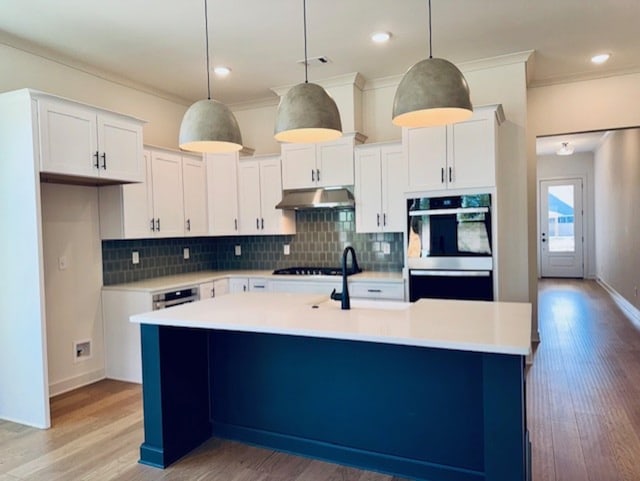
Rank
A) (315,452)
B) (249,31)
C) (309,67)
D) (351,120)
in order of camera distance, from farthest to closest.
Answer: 1. (351,120)
2. (309,67)
3. (249,31)
4. (315,452)

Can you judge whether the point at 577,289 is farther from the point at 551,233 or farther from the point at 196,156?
the point at 196,156

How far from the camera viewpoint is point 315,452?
2.73m

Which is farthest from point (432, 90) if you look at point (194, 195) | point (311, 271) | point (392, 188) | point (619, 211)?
Answer: point (619, 211)

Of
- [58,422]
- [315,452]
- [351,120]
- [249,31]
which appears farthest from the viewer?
[351,120]

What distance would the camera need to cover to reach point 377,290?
14.5 feet

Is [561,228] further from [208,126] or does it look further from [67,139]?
[67,139]

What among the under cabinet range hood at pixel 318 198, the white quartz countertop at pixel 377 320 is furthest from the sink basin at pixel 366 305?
the under cabinet range hood at pixel 318 198

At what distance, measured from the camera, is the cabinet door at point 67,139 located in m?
3.33

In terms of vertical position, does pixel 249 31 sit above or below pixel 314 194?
above

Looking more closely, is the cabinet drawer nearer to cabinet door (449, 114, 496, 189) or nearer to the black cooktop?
the black cooktop

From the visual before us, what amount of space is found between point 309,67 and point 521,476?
3.85 meters

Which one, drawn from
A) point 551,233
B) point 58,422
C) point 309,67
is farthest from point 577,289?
point 58,422

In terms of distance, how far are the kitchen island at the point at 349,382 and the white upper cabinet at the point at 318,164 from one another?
1.99 meters

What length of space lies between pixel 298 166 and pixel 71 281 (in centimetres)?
246
